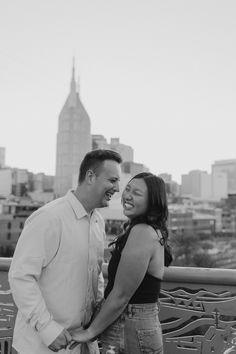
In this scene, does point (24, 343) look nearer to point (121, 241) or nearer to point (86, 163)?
point (121, 241)

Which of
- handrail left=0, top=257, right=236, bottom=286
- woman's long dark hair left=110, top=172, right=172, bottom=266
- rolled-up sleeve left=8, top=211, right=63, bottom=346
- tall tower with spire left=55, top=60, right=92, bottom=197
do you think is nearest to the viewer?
rolled-up sleeve left=8, top=211, right=63, bottom=346

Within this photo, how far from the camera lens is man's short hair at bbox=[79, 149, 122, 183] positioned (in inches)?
66.8

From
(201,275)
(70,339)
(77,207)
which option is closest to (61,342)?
(70,339)

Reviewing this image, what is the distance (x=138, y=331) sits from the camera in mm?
1591

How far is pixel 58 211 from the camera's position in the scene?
1641 millimetres

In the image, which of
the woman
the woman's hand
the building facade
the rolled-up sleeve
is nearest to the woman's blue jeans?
the woman

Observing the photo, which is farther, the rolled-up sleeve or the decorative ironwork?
the decorative ironwork

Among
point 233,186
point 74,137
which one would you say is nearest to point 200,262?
point 74,137

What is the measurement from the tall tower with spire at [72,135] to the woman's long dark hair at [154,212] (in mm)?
107204

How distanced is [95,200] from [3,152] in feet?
384

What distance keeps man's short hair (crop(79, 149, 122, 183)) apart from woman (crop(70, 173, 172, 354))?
154 millimetres

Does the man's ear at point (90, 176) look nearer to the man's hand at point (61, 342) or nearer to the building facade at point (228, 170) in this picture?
the man's hand at point (61, 342)

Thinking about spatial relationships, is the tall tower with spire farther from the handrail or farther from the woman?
the woman

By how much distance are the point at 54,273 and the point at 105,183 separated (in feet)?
1.41
